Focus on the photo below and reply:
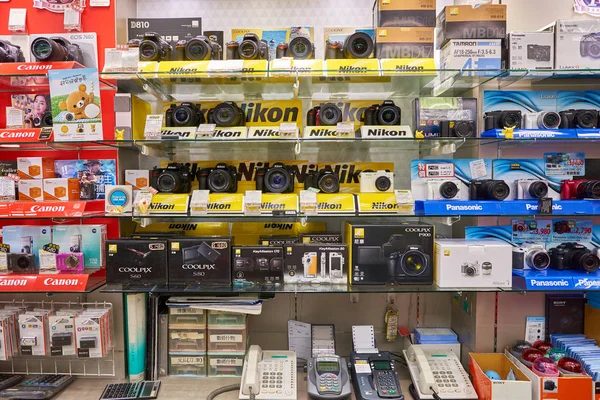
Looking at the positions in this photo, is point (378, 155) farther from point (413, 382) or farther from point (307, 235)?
point (413, 382)

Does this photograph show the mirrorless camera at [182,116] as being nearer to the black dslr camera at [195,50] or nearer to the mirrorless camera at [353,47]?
the black dslr camera at [195,50]

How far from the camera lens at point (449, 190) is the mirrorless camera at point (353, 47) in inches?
34.1

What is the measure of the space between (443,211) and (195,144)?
61.3 inches

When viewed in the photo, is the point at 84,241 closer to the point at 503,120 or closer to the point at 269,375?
the point at 269,375

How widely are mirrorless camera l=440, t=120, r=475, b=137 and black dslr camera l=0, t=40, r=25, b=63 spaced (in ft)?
8.23

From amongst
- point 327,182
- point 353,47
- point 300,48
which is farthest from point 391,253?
point 300,48

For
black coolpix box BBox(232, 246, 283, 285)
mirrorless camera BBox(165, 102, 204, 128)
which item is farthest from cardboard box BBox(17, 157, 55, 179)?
black coolpix box BBox(232, 246, 283, 285)

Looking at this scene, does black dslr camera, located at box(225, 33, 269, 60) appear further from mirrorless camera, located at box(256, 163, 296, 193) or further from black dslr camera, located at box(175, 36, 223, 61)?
mirrorless camera, located at box(256, 163, 296, 193)

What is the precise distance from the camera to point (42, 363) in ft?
8.05

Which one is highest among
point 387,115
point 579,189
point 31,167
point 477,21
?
point 477,21

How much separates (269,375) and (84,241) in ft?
4.42

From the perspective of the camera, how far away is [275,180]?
2.41 metres

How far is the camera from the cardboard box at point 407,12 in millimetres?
2301

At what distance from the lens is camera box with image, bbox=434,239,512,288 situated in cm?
218
